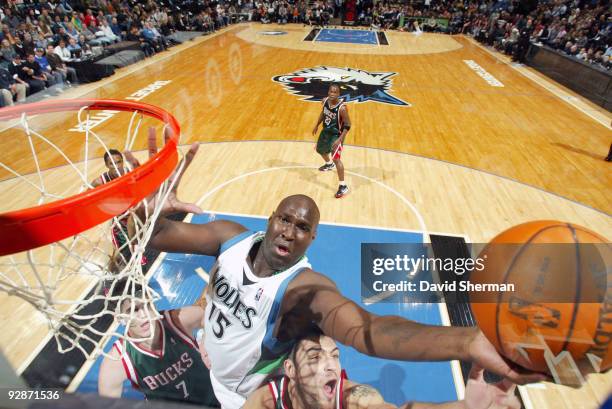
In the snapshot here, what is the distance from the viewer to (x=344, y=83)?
11.6m

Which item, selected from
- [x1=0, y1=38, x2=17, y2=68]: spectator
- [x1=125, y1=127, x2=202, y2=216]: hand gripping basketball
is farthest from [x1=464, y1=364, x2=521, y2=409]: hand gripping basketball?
[x1=0, y1=38, x2=17, y2=68]: spectator

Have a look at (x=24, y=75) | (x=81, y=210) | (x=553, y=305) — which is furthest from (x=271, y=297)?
(x=24, y=75)

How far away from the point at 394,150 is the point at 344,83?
5045 millimetres

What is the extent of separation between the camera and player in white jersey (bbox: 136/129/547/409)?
6.64 ft

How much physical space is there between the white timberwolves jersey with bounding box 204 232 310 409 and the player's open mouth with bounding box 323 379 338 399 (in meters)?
0.42

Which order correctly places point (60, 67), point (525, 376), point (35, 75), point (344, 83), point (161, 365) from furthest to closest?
point (344, 83)
point (60, 67)
point (35, 75)
point (161, 365)
point (525, 376)

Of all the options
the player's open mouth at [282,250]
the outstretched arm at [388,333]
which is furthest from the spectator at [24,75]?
the outstretched arm at [388,333]

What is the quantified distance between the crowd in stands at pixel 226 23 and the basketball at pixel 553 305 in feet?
31.3

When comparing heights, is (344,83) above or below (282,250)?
below

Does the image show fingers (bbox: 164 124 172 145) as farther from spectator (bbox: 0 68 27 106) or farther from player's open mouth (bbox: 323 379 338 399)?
spectator (bbox: 0 68 27 106)

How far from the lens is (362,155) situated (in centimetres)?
706

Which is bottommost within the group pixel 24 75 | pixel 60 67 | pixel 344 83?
pixel 344 83

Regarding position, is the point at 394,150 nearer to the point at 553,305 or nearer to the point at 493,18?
the point at 553,305

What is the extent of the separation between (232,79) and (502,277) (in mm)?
11308
